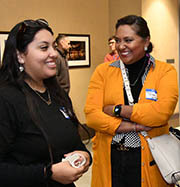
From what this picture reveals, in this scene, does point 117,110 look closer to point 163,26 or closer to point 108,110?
point 108,110

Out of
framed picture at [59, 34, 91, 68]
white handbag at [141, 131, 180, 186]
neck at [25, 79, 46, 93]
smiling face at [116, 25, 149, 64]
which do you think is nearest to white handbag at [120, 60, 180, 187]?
white handbag at [141, 131, 180, 186]

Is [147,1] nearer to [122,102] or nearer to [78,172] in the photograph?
[122,102]

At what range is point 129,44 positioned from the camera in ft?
6.54

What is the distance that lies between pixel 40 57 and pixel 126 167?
1.10 meters

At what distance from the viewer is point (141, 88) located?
6.57ft

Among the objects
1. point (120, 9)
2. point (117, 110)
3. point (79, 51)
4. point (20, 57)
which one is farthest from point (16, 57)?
point (120, 9)

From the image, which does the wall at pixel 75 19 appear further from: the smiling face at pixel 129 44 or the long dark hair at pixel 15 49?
the long dark hair at pixel 15 49

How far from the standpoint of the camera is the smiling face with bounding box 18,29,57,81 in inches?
52.4

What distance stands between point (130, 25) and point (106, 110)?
0.67 meters

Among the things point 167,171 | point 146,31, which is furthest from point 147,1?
point 167,171

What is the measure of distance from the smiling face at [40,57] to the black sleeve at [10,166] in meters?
0.24

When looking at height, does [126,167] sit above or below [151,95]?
below

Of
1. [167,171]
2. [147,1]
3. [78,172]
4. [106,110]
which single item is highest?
[147,1]

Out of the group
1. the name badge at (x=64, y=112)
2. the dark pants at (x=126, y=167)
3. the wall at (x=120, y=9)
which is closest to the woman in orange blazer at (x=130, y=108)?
the dark pants at (x=126, y=167)
